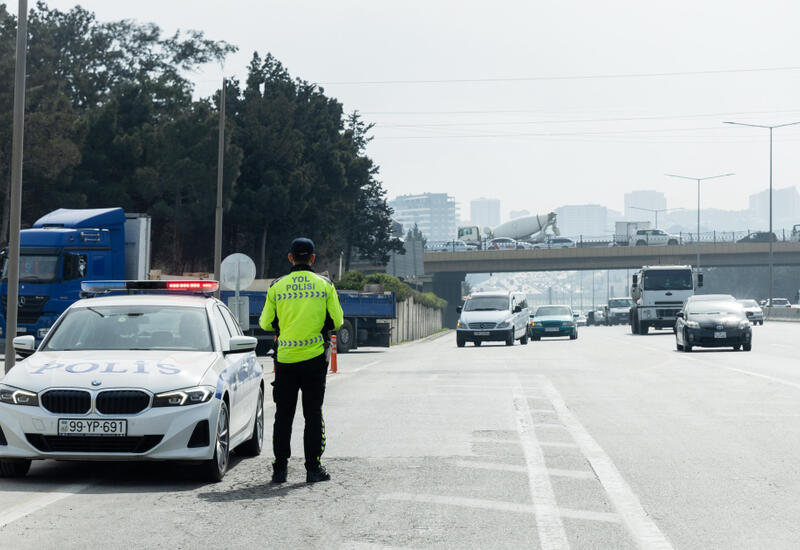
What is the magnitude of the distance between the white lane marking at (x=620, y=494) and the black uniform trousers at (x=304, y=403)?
7.07ft

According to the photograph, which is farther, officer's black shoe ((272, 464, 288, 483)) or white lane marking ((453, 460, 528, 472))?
white lane marking ((453, 460, 528, 472))

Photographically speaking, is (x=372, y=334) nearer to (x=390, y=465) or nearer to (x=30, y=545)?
(x=390, y=465)

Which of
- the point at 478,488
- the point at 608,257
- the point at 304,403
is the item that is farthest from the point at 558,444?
the point at 608,257

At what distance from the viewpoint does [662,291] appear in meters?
50.2

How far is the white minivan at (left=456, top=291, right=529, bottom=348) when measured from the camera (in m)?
43.5

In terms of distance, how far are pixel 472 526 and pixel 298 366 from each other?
243 cm

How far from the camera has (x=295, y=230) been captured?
6575 centimetres

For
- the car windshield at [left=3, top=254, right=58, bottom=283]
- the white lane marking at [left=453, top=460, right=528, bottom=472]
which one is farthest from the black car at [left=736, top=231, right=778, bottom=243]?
the white lane marking at [left=453, top=460, right=528, bottom=472]

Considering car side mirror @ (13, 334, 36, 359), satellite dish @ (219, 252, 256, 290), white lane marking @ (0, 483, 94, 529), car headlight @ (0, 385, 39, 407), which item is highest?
satellite dish @ (219, 252, 256, 290)

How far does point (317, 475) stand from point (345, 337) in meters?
29.7

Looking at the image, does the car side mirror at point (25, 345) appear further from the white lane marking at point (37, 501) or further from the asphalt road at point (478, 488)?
the white lane marking at point (37, 501)

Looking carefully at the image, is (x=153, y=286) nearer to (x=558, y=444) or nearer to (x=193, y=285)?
(x=193, y=285)

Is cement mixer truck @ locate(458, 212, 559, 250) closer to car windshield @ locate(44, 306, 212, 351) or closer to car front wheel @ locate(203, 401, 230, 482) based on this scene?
car windshield @ locate(44, 306, 212, 351)

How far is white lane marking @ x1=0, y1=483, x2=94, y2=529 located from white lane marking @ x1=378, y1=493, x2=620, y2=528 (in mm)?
2210
